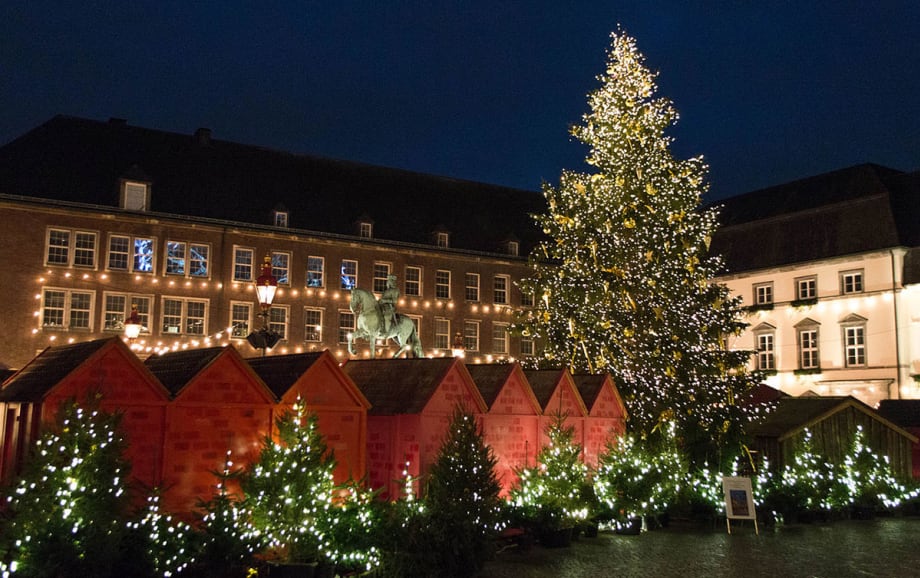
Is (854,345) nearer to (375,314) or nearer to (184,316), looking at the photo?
(375,314)

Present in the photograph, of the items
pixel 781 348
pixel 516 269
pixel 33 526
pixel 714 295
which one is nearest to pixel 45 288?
pixel 516 269

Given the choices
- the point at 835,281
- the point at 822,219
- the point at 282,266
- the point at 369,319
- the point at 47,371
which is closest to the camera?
the point at 47,371

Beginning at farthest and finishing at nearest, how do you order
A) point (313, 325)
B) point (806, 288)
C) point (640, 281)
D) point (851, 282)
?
point (806, 288) → point (851, 282) → point (313, 325) → point (640, 281)

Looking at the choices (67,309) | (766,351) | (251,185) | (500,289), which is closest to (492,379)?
(67,309)

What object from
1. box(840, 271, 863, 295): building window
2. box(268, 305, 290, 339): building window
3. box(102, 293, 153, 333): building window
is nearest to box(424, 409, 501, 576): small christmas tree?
box(102, 293, 153, 333): building window

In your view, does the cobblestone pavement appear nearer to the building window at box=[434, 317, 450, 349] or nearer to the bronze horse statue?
the bronze horse statue

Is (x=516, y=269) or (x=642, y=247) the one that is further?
(x=516, y=269)

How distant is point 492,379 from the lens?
61.8ft

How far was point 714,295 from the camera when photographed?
2353cm

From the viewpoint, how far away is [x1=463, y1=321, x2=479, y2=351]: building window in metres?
51.0

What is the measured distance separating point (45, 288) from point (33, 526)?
32.0 metres

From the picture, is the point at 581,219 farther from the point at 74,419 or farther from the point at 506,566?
the point at 74,419

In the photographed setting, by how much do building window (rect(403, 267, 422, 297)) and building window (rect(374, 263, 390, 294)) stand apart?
1.26 metres

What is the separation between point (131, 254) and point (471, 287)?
62.1ft
